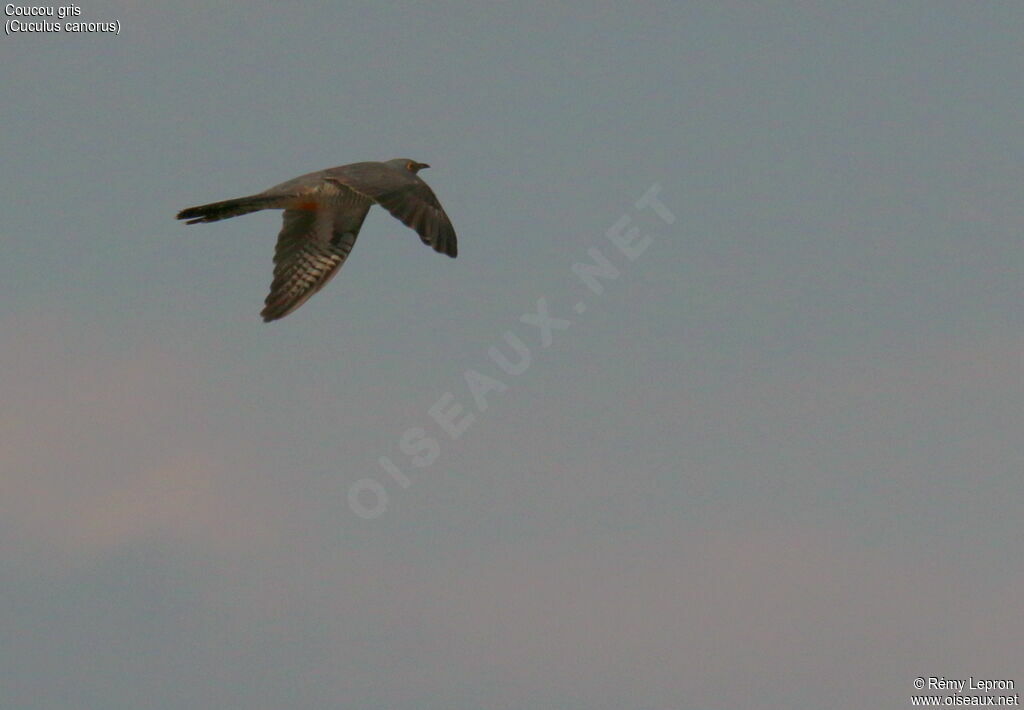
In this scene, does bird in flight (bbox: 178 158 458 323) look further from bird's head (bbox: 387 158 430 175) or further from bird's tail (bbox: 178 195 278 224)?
bird's head (bbox: 387 158 430 175)

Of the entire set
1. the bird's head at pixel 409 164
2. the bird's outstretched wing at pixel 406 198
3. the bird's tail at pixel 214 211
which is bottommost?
the bird's tail at pixel 214 211

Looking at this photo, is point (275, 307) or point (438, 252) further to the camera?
point (275, 307)

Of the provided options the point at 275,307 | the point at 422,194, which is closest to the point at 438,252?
the point at 422,194

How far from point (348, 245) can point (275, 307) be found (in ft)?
5.36

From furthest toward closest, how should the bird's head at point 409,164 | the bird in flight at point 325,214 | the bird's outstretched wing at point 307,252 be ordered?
the bird's head at point 409,164
the bird's outstretched wing at point 307,252
the bird in flight at point 325,214

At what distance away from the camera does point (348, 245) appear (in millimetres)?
18875

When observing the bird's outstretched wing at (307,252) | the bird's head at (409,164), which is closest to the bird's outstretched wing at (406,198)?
the bird's outstretched wing at (307,252)

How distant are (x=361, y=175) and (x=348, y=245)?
1.11 meters

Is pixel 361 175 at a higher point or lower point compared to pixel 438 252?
higher

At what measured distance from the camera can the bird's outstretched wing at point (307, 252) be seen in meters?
18.1

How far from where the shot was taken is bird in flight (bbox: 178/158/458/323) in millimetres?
17312

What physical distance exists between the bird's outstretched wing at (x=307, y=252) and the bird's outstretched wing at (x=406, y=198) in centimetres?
79

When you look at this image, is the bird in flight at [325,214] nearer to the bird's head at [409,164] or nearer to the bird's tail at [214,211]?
the bird's tail at [214,211]

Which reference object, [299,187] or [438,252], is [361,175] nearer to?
[299,187]
